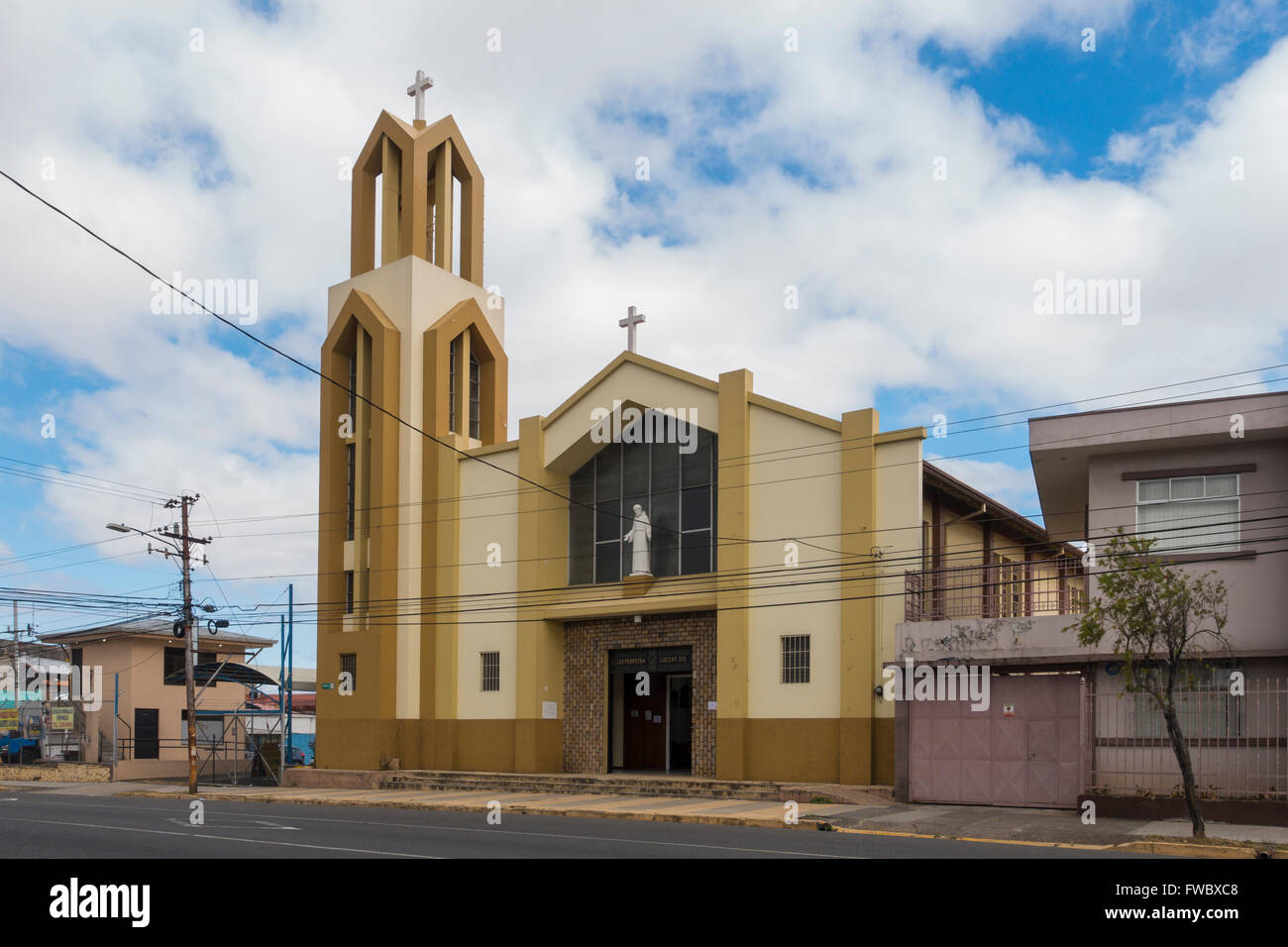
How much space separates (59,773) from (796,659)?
91.8 feet

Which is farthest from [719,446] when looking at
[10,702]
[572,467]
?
[10,702]

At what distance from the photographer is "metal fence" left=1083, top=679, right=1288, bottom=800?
66.2 ft

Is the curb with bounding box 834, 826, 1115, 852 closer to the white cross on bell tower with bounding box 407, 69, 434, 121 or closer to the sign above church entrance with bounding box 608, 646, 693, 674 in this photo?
the sign above church entrance with bounding box 608, 646, 693, 674

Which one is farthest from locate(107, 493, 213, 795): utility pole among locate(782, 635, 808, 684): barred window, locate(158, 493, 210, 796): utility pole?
locate(782, 635, 808, 684): barred window

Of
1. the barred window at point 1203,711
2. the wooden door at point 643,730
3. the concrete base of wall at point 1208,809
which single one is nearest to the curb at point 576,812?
the concrete base of wall at point 1208,809

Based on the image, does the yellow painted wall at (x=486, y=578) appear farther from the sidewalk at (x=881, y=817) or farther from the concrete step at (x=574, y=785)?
the sidewalk at (x=881, y=817)

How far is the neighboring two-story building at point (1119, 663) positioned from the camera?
2083cm

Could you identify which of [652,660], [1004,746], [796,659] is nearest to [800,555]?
[796,659]

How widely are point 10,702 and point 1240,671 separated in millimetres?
54758

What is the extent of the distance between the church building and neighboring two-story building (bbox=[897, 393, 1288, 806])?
2.18 m

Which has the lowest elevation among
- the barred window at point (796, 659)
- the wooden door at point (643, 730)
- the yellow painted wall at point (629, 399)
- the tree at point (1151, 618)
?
the wooden door at point (643, 730)

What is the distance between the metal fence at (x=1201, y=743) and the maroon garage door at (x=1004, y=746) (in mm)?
564

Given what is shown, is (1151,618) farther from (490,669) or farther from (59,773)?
(59,773)
